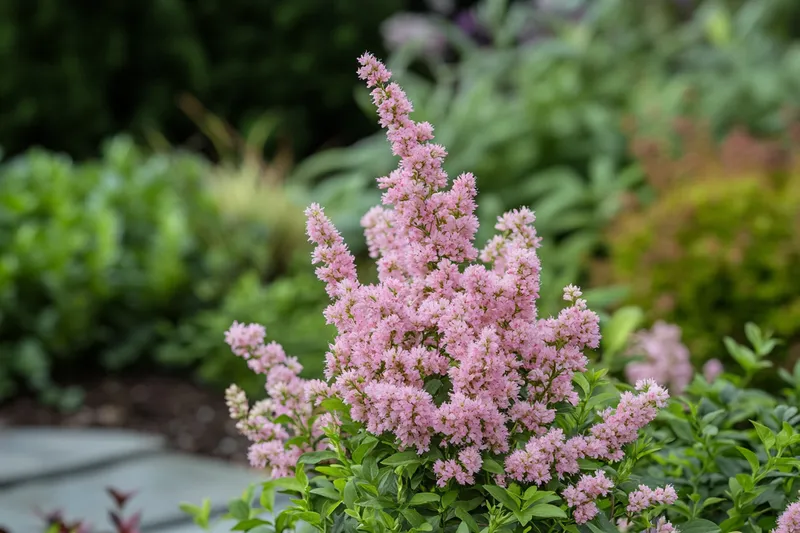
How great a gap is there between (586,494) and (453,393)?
23 centimetres

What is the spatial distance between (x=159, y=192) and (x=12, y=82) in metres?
2.28

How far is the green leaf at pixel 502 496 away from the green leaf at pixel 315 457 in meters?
0.26

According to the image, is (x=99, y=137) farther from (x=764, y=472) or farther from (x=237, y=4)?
(x=764, y=472)

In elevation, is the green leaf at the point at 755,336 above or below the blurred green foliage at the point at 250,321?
below

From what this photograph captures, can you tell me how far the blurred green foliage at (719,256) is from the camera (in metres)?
3.62

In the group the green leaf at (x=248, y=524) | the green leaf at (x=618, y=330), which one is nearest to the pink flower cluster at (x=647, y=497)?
the green leaf at (x=248, y=524)

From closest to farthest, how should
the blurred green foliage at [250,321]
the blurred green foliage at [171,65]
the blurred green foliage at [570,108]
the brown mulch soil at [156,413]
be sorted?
the brown mulch soil at [156,413]
the blurred green foliage at [250,321]
the blurred green foliage at [570,108]
the blurred green foliage at [171,65]

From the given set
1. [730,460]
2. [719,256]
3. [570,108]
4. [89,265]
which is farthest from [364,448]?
[570,108]

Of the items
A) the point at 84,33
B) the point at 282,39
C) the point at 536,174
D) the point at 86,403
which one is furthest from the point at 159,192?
the point at 282,39

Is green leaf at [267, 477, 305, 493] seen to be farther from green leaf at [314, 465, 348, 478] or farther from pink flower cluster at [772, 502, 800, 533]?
pink flower cluster at [772, 502, 800, 533]

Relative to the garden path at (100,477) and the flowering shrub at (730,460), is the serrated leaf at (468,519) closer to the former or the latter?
the flowering shrub at (730,460)

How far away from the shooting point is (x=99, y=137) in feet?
24.8

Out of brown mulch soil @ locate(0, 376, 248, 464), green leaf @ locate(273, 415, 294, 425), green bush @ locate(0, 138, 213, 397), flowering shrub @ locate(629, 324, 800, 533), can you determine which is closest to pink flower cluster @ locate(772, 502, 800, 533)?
flowering shrub @ locate(629, 324, 800, 533)

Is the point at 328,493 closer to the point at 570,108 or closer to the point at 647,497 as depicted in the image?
the point at 647,497
